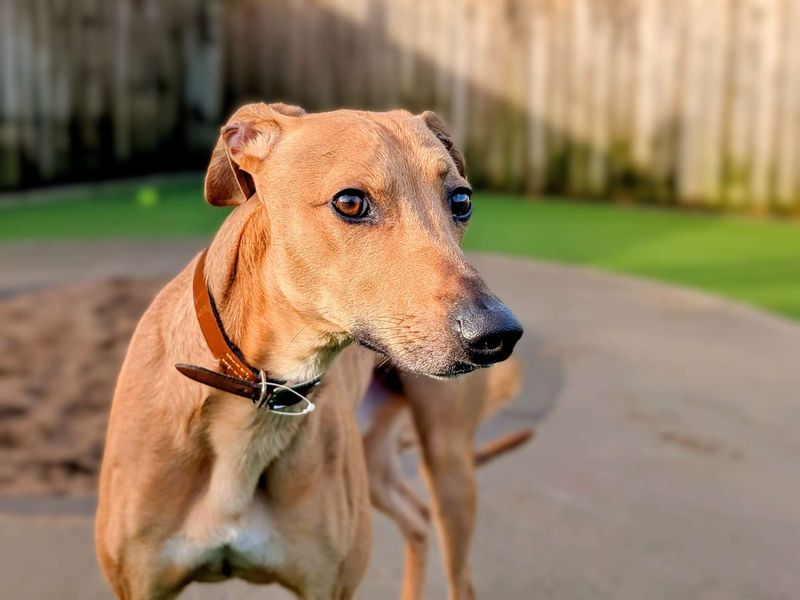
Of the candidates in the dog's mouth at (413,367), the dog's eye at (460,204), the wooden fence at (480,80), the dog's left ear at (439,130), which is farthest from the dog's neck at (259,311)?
the wooden fence at (480,80)

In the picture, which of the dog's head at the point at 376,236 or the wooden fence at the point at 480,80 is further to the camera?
the wooden fence at the point at 480,80

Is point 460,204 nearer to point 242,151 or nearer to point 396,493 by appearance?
point 242,151

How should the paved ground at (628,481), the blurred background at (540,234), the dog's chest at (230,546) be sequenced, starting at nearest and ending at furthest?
the dog's chest at (230,546), the paved ground at (628,481), the blurred background at (540,234)

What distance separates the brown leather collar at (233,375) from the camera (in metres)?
2.25

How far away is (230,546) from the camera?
2424mm

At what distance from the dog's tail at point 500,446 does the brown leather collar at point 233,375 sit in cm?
180

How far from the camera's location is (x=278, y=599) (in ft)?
10.2

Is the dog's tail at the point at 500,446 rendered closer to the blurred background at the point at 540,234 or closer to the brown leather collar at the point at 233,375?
the blurred background at the point at 540,234

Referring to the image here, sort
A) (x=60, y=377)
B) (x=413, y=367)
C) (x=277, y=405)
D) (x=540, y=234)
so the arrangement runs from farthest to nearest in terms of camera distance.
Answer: (x=540, y=234) < (x=60, y=377) < (x=277, y=405) < (x=413, y=367)

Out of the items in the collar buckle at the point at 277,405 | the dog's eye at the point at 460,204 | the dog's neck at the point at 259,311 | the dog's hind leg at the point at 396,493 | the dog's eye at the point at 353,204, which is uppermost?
the dog's eye at the point at 353,204

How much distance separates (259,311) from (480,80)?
26.9 ft

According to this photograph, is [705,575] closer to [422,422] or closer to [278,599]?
[422,422]

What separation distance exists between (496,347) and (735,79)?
25.5 feet

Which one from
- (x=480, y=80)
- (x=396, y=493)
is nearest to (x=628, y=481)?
(x=396, y=493)
